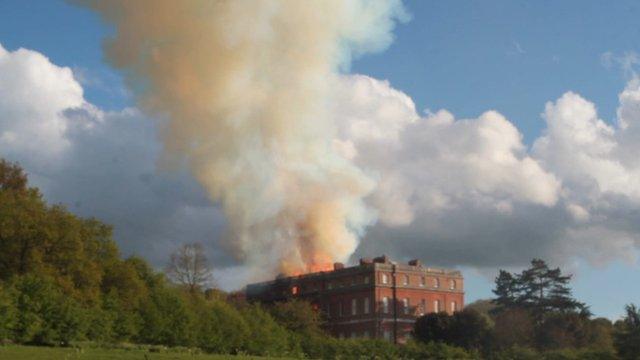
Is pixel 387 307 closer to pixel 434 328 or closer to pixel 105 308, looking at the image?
pixel 434 328

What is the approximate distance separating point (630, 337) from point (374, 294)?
4760 centimetres

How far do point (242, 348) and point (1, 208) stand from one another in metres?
17.5

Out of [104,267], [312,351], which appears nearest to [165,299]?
[104,267]

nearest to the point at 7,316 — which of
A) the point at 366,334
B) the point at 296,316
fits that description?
the point at 296,316

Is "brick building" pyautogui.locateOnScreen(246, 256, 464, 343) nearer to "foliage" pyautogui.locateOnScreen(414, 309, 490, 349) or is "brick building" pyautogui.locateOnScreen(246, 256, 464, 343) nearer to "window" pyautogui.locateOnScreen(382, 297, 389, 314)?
"window" pyautogui.locateOnScreen(382, 297, 389, 314)

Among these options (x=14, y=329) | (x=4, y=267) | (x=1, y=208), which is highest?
(x=1, y=208)

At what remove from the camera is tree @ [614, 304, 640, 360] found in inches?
2345

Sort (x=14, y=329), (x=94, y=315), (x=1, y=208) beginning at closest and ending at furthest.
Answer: (x=14, y=329) < (x=94, y=315) < (x=1, y=208)

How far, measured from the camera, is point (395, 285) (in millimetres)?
107500

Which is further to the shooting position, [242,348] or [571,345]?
[571,345]

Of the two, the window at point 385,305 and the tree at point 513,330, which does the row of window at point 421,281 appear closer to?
the window at point 385,305

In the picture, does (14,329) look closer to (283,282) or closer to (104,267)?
(104,267)

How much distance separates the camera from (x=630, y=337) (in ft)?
197

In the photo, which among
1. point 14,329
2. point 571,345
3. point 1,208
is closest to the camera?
point 14,329
